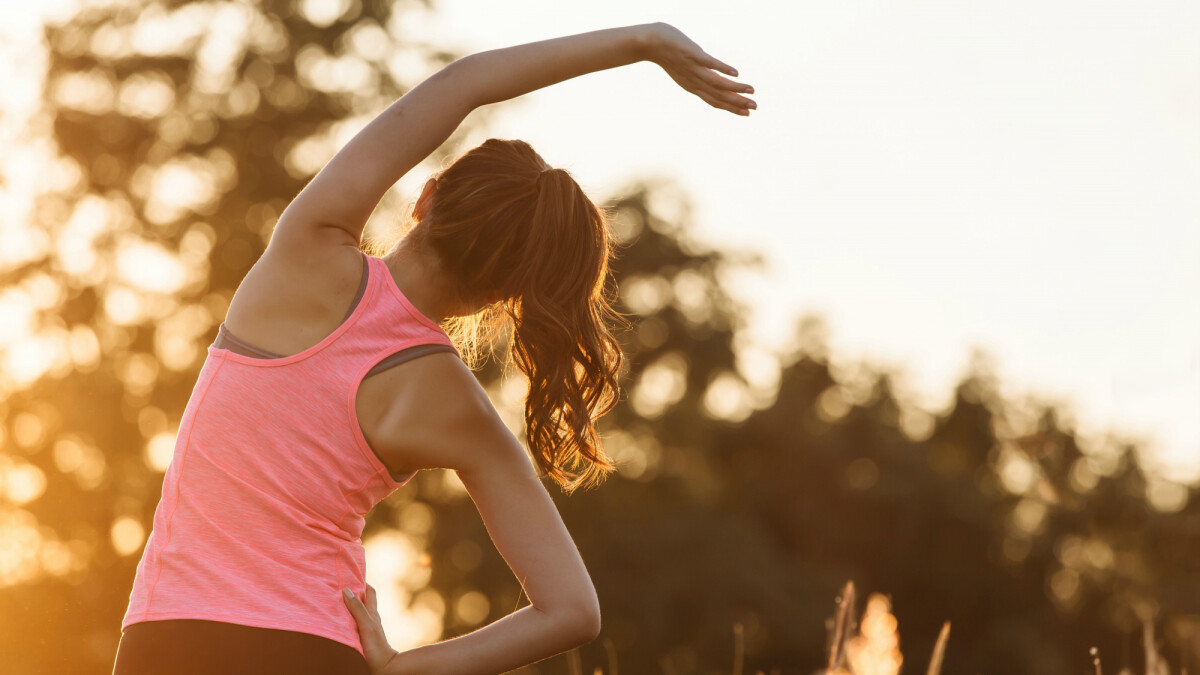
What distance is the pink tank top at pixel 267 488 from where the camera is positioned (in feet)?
6.42

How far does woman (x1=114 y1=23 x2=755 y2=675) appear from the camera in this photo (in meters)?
1.96

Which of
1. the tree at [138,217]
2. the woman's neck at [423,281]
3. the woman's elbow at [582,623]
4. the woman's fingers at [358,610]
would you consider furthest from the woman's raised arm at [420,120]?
the tree at [138,217]

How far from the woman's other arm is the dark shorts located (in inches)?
5.4

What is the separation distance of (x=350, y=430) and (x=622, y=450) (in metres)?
26.9

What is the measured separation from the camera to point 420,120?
6.81 feet

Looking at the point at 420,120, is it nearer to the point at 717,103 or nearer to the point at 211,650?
the point at 717,103

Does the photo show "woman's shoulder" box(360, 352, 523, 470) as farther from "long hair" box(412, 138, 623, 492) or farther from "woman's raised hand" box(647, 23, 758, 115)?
"woman's raised hand" box(647, 23, 758, 115)

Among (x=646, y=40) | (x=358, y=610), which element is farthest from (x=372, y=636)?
(x=646, y=40)

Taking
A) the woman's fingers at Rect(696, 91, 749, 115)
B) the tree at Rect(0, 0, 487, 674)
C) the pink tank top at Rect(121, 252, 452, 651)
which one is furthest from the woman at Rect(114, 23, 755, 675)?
the tree at Rect(0, 0, 487, 674)

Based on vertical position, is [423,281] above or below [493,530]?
above

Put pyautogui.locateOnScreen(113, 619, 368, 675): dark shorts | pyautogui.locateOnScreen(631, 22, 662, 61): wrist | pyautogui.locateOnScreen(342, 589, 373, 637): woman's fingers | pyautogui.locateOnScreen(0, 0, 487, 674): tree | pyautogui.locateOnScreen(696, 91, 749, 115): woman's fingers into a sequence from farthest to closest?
pyautogui.locateOnScreen(0, 0, 487, 674): tree → pyautogui.locateOnScreen(696, 91, 749, 115): woman's fingers → pyautogui.locateOnScreen(631, 22, 662, 61): wrist → pyautogui.locateOnScreen(342, 589, 373, 637): woman's fingers → pyautogui.locateOnScreen(113, 619, 368, 675): dark shorts

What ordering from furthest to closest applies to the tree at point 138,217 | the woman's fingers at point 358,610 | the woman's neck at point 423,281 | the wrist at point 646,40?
the tree at point 138,217
the wrist at point 646,40
the woman's neck at point 423,281
the woman's fingers at point 358,610

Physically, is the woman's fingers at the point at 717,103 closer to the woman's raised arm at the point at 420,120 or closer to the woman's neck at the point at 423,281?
the woman's raised arm at the point at 420,120

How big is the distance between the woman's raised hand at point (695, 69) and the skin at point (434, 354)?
126 millimetres
